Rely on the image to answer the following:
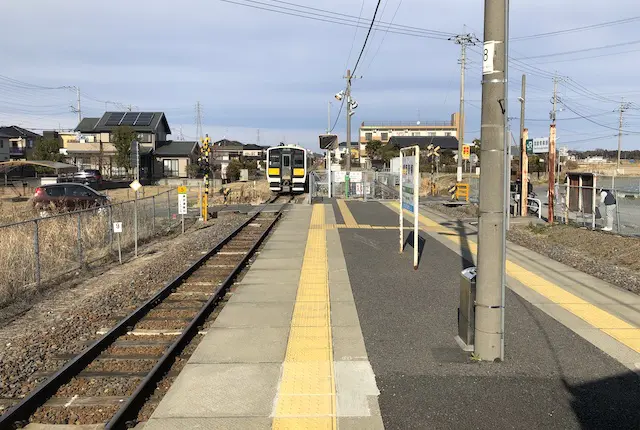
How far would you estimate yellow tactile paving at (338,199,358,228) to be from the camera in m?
17.9

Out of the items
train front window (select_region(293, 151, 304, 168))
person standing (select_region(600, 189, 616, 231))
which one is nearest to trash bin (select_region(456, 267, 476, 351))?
person standing (select_region(600, 189, 616, 231))

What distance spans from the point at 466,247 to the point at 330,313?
6.86m

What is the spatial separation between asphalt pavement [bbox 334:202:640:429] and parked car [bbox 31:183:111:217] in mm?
15481

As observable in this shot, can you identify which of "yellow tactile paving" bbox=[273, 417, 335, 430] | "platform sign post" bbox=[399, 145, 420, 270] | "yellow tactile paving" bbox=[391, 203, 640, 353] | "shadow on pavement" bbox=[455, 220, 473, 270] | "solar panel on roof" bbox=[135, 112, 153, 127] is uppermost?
"solar panel on roof" bbox=[135, 112, 153, 127]

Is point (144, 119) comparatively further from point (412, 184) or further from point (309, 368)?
point (309, 368)

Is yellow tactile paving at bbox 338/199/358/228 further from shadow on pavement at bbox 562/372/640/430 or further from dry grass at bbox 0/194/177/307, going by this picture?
shadow on pavement at bbox 562/372/640/430

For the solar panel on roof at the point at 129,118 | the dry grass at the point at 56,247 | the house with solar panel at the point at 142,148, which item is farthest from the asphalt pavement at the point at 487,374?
the solar panel on roof at the point at 129,118

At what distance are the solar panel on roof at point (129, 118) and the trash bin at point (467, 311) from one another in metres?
60.0

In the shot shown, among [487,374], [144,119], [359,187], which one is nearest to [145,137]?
[144,119]

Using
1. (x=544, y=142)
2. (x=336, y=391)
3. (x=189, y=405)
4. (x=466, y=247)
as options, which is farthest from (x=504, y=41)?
(x=544, y=142)

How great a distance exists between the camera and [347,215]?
69.7 ft

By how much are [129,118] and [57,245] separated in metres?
53.4

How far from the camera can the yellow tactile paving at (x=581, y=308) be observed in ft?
20.5

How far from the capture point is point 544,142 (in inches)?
904
